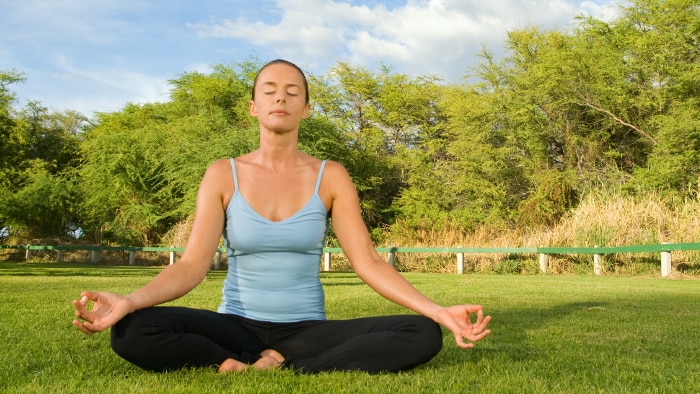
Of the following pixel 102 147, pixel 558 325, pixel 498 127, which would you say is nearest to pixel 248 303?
pixel 558 325

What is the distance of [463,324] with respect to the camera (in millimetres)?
2658

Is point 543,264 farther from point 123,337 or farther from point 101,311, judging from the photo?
point 101,311

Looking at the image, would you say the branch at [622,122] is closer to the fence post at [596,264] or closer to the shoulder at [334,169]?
the fence post at [596,264]

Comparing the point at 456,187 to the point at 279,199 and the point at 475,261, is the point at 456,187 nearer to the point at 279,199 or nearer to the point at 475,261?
the point at 475,261

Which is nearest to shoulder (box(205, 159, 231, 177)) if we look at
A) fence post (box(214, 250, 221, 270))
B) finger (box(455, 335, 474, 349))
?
finger (box(455, 335, 474, 349))

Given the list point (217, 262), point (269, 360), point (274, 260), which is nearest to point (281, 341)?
point (269, 360)

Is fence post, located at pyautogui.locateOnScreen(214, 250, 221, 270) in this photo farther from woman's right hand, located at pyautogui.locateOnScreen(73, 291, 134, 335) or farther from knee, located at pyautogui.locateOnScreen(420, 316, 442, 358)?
woman's right hand, located at pyautogui.locateOnScreen(73, 291, 134, 335)

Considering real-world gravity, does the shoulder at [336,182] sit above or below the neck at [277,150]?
below

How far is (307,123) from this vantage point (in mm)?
28016

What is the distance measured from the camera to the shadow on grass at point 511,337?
3.71 m

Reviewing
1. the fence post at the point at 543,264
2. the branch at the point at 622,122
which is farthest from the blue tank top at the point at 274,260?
the branch at the point at 622,122

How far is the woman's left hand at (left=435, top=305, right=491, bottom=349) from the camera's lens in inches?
100

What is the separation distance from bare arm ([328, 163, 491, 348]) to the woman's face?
1.05ft

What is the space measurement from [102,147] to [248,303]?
3170cm
